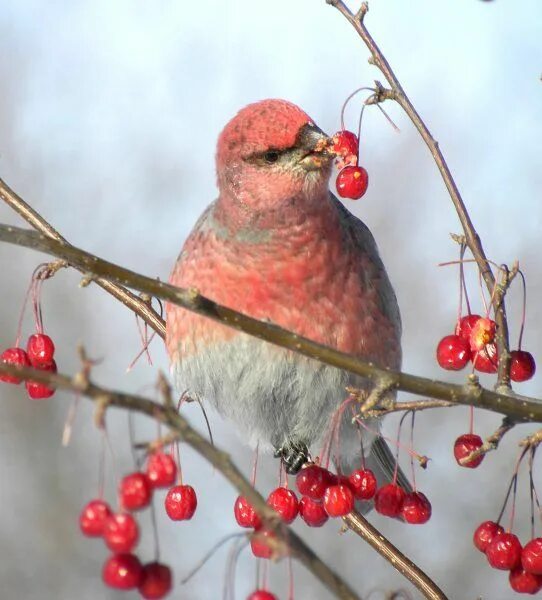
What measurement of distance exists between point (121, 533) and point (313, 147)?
1328mm

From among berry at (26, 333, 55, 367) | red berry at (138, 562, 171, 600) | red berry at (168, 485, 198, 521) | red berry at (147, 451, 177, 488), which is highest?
berry at (26, 333, 55, 367)

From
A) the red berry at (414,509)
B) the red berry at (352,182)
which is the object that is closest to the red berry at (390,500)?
the red berry at (414,509)

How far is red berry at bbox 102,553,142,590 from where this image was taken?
4.41ft

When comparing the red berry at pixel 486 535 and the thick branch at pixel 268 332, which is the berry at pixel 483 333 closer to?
the red berry at pixel 486 535

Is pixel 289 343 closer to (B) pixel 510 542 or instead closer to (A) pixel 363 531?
(B) pixel 510 542

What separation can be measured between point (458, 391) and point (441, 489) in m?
4.03

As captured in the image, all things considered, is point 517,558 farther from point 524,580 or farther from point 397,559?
point 397,559

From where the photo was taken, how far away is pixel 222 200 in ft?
9.04

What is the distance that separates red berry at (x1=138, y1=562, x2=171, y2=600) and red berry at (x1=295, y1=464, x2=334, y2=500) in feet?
3.10

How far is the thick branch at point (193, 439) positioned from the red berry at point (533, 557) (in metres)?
0.87

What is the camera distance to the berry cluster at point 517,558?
6.77 feet

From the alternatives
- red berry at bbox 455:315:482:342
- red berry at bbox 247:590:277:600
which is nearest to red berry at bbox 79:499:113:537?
red berry at bbox 247:590:277:600

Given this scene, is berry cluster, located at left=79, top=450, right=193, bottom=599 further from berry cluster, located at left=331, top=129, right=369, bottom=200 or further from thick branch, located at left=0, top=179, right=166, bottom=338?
thick branch, located at left=0, top=179, right=166, bottom=338

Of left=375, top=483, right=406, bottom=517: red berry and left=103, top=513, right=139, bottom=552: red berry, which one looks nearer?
left=103, top=513, right=139, bottom=552: red berry
